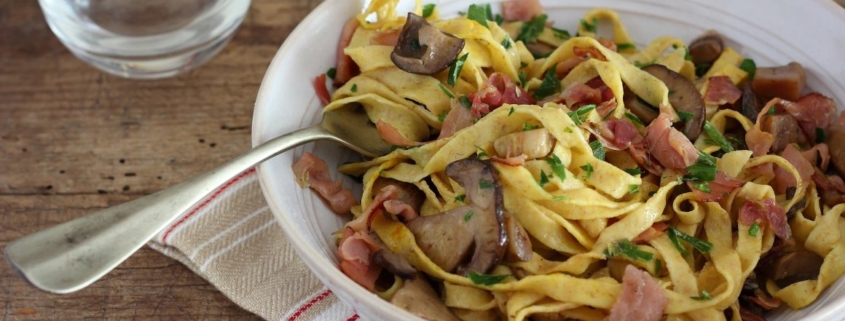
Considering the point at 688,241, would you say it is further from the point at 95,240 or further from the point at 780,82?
the point at 95,240

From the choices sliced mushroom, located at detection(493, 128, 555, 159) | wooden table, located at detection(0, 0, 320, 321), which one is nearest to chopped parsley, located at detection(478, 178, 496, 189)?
sliced mushroom, located at detection(493, 128, 555, 159)

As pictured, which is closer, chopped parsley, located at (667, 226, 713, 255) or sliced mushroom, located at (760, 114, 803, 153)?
chopped parsley, located at (667, 226, 713, 255)

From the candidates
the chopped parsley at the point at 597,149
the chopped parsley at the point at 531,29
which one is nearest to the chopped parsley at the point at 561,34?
the chopped parsley at the point at 531,29

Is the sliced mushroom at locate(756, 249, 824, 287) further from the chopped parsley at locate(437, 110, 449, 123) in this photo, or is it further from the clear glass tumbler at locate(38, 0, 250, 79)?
the clear glass tumbler at locate(38, 0, 250, 79)

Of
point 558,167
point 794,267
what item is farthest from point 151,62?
point 794,267

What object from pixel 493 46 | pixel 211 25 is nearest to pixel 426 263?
pixel 493 46

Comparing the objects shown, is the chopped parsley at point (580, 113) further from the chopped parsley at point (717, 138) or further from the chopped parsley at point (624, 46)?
the chopped parsley at point (624, 46)
